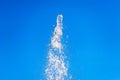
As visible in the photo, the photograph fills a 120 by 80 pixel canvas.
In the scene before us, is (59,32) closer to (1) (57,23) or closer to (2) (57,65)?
(1) (57,23)

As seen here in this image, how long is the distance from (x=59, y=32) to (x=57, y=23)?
856 millimetres

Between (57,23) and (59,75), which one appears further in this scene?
(57,23)

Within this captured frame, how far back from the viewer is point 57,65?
97.6ft

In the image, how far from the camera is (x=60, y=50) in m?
30.3

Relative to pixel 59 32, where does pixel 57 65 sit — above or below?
below

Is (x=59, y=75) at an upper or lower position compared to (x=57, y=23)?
lower

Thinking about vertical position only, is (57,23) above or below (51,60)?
above

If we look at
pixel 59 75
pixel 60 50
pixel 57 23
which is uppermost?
pixel 57 23

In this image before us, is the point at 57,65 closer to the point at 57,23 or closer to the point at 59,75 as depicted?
the point at 59,75

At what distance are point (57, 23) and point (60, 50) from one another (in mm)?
2564

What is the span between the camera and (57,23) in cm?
3162

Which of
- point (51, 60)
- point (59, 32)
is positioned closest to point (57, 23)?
point (59, 32)

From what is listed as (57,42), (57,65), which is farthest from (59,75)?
(57,42)

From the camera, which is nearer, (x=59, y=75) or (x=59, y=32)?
(x=59, y=75)
